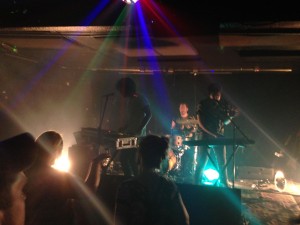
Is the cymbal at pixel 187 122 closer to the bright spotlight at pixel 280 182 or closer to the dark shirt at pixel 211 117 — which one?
the dark shirt at pixel 211 117

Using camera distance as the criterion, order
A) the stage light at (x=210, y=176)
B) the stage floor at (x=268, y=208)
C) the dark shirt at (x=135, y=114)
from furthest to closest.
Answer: the stage light at (x=210, y=176) < the dark shirt at (x=135, y=114) < the stage floor at (x=268, y=208)

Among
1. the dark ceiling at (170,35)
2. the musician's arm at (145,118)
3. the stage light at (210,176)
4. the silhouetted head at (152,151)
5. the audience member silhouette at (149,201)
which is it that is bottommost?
the audience member silhouette at (149,201)

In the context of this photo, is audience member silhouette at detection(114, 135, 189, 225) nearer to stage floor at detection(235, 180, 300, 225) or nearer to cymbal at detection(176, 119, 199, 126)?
stage floor at detection(235, 180, 300, 225)

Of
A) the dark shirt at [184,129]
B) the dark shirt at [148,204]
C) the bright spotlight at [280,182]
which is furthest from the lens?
the dark shirt at [184,129]

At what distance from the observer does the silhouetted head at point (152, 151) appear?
2939mm

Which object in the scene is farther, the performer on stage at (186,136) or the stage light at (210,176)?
the performer on stage at (186,136)

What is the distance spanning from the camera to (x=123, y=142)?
213 inches

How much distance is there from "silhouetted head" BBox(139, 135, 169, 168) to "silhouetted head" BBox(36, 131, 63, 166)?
94 cm

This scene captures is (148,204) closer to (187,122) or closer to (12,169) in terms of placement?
(12,169)

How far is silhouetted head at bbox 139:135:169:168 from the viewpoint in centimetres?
294

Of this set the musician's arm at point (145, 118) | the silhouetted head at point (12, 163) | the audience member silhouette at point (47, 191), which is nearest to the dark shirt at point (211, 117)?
the musician's arm at point (145, 118)

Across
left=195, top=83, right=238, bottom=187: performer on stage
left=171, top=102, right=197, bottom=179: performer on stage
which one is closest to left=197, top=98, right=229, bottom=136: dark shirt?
left=195, top=83, right=238, bottom=187: performer on stage

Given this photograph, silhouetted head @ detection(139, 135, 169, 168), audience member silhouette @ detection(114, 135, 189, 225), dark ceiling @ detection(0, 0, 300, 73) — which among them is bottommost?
audience member silhouette @ detection(114, 135, 189, 225)

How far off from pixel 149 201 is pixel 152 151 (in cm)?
47
